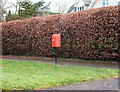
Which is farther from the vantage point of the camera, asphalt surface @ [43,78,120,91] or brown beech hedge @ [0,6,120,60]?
brown beech hedge @ [0,6,120,60]

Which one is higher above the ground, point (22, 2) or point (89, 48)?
point (22, 2)

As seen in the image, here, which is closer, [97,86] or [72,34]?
[97,86]

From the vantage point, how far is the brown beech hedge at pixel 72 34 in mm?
12531

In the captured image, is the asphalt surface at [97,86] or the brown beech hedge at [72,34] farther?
the brown beech hedge at [72,34]

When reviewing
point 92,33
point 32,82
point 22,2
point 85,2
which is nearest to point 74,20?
point 92,33

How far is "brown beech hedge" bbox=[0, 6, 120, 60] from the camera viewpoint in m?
12.5

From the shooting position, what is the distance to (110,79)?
7.64 meters

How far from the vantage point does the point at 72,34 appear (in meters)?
14.7

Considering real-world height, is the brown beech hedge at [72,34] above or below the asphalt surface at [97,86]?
above

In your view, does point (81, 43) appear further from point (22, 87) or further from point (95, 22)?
point (22, 87)

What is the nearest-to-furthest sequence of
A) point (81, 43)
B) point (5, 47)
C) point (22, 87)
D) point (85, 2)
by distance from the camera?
point (22, 87) → point (81, 43) → point (5, 47) → point (85, 2)

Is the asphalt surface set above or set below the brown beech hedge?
below

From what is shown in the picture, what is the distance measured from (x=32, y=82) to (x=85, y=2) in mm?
29613

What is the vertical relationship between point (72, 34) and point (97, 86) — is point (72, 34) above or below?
above
